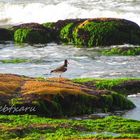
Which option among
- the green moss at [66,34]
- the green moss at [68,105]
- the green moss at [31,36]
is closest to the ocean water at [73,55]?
the green moss at [31,36]

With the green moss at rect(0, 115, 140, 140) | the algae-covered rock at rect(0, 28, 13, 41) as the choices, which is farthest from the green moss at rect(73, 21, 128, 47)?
the green moss at rect(0, 115, 140, 140)

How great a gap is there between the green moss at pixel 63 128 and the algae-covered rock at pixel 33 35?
21212 mm

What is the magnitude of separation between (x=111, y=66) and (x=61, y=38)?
10.1m

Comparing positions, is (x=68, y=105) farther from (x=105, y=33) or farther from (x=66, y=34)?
(x=66, y=34)

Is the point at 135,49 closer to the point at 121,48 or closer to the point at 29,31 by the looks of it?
the point at 121,48

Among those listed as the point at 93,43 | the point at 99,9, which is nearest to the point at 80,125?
the point at 93,43

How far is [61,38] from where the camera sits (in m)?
36.4

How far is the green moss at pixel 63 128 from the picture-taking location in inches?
512

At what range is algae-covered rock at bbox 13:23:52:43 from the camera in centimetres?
3600

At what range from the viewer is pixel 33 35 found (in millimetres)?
36094

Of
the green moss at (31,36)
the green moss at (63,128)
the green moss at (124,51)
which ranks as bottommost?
the green moss at (31,36)

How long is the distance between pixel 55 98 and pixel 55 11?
39381 millimetres

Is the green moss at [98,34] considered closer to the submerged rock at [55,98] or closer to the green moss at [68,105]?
the submerged rock at [55,98]

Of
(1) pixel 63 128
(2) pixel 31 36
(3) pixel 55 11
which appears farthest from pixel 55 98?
(3) pixel 55 11
